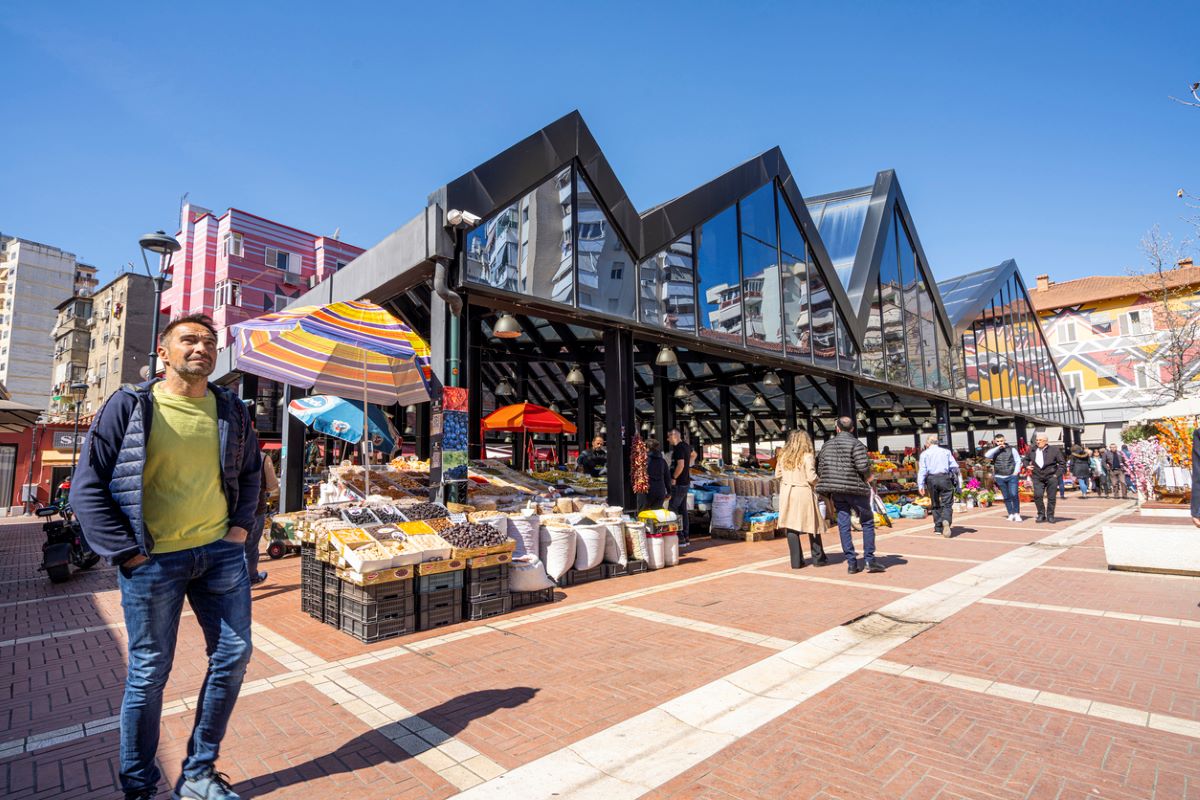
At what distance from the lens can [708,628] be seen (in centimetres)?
530

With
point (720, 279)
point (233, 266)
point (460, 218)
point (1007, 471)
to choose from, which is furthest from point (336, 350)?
point (233, 266)

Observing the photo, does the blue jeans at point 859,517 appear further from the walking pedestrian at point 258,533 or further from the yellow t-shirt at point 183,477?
the yellow t-shirt at point 183,477

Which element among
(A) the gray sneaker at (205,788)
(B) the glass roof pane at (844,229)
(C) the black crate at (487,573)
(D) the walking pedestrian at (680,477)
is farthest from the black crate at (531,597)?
(B) the glass roof pane at (844,229)

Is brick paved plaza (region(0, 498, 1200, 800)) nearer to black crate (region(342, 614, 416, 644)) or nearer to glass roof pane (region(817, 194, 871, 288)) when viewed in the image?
black crate (region(342, 614, 416, 644))

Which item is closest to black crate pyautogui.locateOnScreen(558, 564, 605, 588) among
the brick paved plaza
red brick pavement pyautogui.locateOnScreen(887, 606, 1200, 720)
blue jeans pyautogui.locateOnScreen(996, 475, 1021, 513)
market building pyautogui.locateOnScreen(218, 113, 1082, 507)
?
the brick paved plaza

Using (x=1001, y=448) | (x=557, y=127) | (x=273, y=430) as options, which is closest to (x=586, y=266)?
(x=557, y=127)

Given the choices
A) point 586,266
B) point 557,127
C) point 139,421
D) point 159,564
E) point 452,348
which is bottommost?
point 159,564

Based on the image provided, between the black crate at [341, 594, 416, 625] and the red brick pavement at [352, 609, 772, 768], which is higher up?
the black crate at [341, 594, 416, 625]

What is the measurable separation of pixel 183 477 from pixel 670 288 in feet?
31.5

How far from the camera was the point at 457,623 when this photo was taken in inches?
222

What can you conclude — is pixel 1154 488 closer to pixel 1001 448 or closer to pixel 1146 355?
pixel 1001 448

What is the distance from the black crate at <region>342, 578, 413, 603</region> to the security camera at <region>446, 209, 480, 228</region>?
14.7 ft

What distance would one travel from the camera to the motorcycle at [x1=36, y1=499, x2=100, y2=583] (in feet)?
26.4

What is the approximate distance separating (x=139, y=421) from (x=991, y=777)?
4044 millimetres
